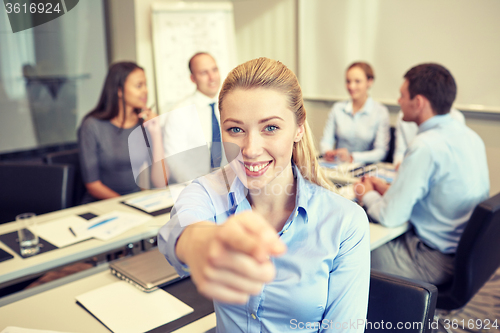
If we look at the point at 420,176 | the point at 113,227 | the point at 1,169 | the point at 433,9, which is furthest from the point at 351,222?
the point at 433,9

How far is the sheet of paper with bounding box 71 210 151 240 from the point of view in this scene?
1.53 m

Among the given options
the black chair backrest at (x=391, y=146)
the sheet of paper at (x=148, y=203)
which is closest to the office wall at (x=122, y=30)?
the sheet of paper at (x=148, y=203)

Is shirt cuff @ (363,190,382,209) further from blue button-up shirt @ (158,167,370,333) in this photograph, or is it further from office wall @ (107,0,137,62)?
office wall @ (107,0,137,62)

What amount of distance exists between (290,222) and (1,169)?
1.87 metres

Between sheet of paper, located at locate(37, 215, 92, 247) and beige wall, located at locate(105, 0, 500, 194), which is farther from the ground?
beige wall, located at locate(105, 0, 500, 194)

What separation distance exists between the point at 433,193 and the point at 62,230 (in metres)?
1.62

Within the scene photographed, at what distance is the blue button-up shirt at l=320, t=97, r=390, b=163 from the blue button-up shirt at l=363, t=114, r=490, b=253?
47.1 inches

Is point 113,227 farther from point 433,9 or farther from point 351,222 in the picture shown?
point 433,9

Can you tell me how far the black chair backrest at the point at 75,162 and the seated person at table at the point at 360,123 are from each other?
1.77 meters

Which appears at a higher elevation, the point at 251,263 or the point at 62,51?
the point at 62,51

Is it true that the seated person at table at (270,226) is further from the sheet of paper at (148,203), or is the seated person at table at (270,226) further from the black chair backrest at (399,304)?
the sheet of paper at (148,203)

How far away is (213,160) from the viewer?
46cm

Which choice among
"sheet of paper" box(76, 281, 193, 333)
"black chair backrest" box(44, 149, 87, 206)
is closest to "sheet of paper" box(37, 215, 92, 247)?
"sheet of paper" box(76, 281, 193, 333)

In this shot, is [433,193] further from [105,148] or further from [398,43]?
[398,43]
